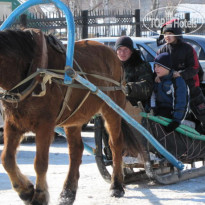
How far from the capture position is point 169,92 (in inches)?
235

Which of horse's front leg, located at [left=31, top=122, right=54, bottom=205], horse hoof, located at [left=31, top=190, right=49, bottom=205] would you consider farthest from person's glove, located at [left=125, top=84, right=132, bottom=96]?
horse hoof, located at [left=31, top=190, right=49, bottom=205]

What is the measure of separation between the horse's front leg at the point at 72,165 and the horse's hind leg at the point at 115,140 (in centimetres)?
42

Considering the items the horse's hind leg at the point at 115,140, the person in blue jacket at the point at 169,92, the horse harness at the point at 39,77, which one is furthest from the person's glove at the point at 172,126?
the horse harness at the point at 39,77

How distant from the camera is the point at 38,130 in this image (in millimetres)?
4676

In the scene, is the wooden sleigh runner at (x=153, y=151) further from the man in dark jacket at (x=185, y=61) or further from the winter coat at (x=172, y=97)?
the man in dark jacket at (x=185, y=61)

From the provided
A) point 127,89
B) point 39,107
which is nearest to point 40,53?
point 39,107

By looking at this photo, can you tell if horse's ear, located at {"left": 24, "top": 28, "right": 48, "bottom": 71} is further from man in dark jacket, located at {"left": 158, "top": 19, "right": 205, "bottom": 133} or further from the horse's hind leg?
man in dark jacket, located at {"left": 158, "top": 19, "right": 205, "bottom": 133}

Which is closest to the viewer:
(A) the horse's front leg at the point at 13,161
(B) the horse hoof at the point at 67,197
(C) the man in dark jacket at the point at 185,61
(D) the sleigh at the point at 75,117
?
(D) the sleigh at the point at 75,117

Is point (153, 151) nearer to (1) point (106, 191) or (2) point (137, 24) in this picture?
(1) point (106, 191)

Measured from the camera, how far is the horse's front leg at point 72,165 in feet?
16.9

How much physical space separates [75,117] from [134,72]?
1.27 meters

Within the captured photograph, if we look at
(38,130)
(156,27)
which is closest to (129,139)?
(38,130)

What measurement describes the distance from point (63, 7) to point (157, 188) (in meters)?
2.38

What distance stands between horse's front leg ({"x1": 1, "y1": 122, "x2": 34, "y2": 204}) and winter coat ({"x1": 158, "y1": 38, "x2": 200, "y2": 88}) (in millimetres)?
2340
